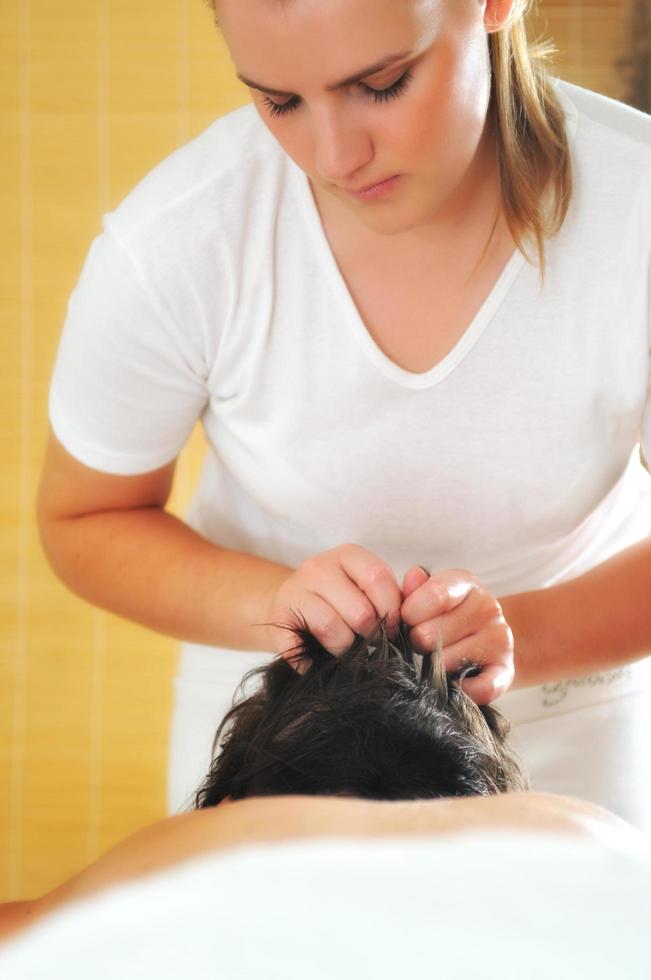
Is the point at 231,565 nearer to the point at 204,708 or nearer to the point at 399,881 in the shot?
the point at 204,708

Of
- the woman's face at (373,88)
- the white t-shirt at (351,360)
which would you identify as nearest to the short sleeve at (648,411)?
the white t-shirt at (351,360)

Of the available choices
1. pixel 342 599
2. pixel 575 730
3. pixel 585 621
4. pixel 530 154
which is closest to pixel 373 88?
pixel 530 154

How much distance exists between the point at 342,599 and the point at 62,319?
65.1 inches

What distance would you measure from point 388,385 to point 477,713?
329mm

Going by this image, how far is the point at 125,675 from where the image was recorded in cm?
249

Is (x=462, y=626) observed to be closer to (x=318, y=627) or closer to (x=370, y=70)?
(x=318, y=627)

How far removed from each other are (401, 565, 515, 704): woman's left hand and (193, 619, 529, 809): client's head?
2 centimetres

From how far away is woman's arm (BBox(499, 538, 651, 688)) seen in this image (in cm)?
108

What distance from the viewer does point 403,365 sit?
3.57 ft

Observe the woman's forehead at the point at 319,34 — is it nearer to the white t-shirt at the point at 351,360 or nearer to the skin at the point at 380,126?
the skin at the point at 380,126

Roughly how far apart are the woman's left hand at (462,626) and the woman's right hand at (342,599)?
18 mm

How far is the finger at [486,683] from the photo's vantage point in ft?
2.91

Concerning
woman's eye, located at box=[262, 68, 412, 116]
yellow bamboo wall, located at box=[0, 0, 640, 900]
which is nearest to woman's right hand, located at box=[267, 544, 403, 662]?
woman's eye, located at box=[262, 68, 412, 116]

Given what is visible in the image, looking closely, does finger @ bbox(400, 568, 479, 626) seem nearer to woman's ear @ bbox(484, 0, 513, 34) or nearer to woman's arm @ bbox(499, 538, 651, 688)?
woman's arm @ bbox(499, 538, 651, 688)
